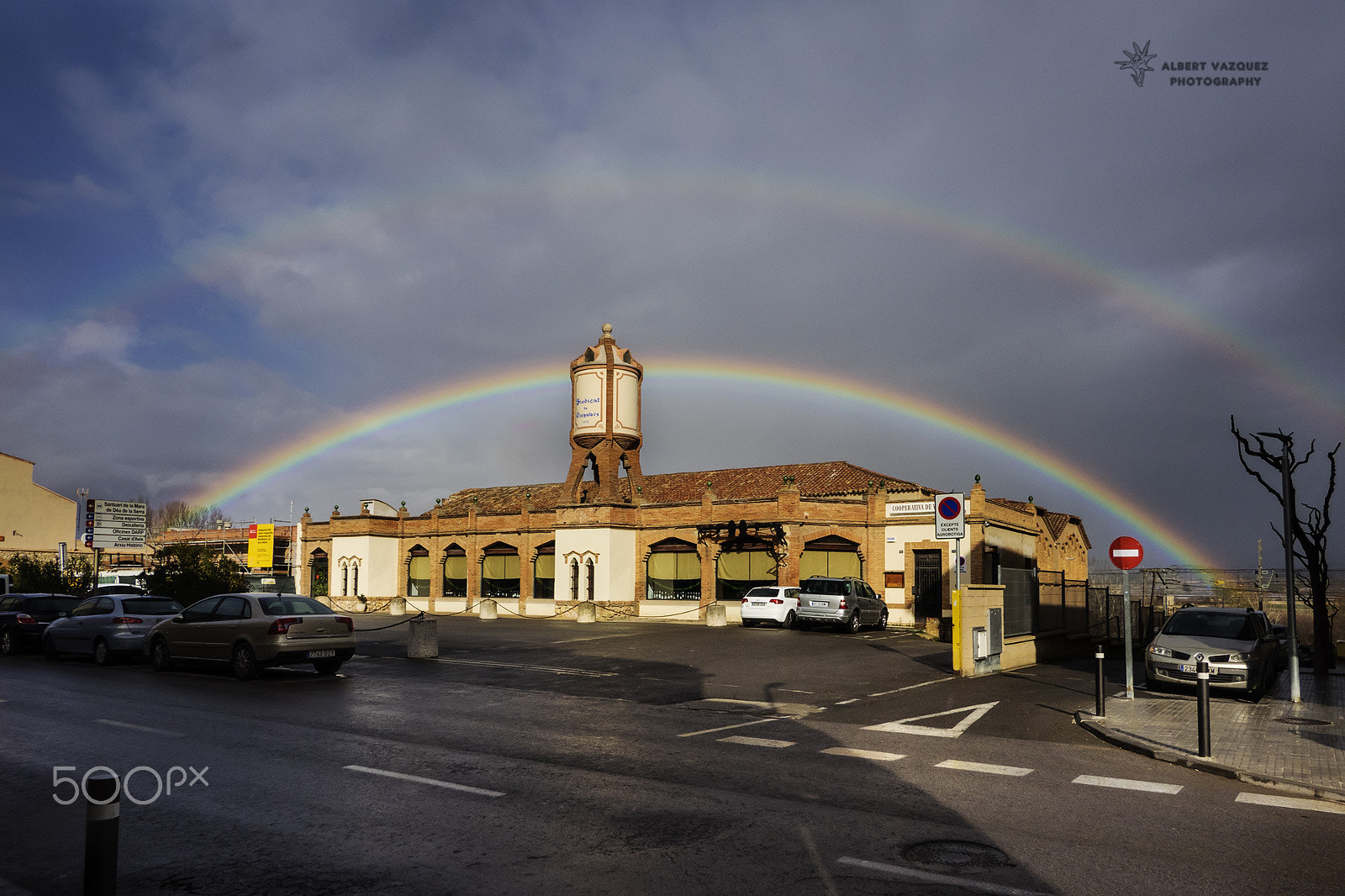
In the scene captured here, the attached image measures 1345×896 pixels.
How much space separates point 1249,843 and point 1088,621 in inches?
956

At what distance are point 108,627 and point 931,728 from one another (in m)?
16.4

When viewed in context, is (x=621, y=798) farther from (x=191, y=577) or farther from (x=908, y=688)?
(x=191, y=577)

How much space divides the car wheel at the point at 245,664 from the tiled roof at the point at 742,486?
2389cm

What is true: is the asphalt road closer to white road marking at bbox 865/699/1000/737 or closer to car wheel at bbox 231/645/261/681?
white road marking at bbox 865/699/1000/737

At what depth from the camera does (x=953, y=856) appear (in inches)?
231

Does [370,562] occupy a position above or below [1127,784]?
above

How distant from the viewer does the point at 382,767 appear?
334 inches

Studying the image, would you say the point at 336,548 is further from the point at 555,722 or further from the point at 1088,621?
the point at 555,722

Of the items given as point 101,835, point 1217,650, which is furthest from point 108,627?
point 1217,650

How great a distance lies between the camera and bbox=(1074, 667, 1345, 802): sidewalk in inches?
339

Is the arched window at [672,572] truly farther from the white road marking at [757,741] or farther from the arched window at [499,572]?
the white road marking at [757,741]

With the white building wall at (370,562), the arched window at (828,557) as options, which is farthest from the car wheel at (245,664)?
the white building wall at (370,562)

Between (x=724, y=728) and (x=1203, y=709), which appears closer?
(x=1203, y=709)

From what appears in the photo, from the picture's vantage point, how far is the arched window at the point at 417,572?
163ft
